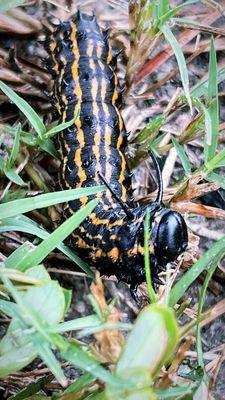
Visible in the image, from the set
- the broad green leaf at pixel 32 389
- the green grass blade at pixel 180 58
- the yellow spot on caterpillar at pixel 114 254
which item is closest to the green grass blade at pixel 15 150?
the yellow spot on caterpillar at pixel 114 254

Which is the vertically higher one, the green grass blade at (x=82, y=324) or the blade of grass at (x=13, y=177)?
the blade of grass at (x=13, y=177)

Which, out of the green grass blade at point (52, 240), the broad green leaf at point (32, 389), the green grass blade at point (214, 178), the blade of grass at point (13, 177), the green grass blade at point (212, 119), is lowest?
the broad green leaf at point (32, 389)

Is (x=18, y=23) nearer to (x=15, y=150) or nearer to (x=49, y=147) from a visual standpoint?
(x=49, y=147)

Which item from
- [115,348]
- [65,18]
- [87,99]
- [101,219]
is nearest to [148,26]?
[87,99]

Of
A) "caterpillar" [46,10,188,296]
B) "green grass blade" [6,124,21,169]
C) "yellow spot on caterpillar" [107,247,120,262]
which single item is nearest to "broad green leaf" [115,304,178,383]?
"caterpillar" [46,10,188,296]

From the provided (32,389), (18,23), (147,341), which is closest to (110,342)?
(147,341)

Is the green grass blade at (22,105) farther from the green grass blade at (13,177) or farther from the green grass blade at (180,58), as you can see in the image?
the green grass blade at (180,58)

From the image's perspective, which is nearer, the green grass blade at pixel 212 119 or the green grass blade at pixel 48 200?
the green grass blade at pixel 48 200

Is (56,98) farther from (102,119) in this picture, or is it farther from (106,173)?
(106,173)
